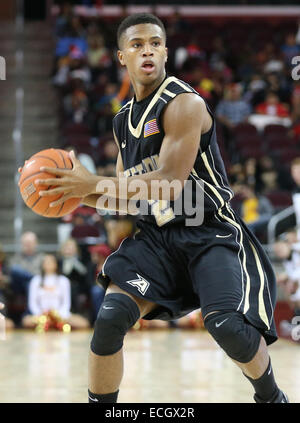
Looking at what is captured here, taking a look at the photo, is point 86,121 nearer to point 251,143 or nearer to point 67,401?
point 251,143

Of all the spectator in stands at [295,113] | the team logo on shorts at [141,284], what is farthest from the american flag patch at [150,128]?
the spectator in stands at [295,113]

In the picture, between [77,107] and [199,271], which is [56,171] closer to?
[199,271]

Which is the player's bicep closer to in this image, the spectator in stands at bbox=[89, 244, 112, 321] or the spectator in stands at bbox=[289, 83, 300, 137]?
the spectator in stands at bbox=[89, 244, 112, 321]

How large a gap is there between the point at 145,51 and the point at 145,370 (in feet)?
11.1

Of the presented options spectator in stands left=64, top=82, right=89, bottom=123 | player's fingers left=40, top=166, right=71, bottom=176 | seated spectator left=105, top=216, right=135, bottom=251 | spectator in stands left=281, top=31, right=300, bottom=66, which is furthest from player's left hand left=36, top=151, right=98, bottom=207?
spectator in stands left=281, top=31, right=300, bottom=66

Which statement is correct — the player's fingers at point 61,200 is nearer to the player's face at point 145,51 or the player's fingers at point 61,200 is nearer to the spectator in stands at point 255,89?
the player's face at point 145,51

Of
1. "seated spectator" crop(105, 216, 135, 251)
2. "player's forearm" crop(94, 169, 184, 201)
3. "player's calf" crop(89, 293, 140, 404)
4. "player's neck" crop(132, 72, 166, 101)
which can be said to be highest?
"player's neck" crop(132, 72, 166, 101)

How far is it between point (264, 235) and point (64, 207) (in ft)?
22.5

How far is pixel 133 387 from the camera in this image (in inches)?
211

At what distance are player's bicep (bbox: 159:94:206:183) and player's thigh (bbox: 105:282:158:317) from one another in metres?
0.62

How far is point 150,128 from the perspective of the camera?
362cm

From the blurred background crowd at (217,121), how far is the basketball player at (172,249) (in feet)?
16.0

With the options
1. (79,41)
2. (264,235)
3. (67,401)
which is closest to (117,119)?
(67,401)

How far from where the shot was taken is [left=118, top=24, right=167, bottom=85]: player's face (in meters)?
3.61
